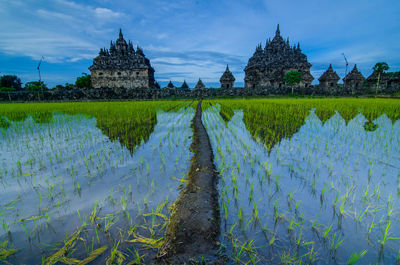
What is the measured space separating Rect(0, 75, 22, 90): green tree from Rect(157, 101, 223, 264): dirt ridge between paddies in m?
60.8

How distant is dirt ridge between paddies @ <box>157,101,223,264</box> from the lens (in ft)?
3.66

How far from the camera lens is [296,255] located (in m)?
1.17

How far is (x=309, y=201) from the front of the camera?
5.85 ft

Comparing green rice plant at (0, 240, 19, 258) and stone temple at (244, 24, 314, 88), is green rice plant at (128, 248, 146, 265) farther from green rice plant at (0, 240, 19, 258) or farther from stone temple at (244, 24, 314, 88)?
stone temple at (244, 24, 314, 88)

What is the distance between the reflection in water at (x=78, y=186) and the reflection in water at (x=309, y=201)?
0.69 meters

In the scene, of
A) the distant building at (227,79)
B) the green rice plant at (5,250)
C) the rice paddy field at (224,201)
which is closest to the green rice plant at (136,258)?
the rice paddy field at (224,201)

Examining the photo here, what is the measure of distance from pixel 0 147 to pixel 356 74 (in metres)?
40.4

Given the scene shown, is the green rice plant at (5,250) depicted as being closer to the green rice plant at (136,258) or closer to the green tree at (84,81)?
the green rice plant at (136,258)

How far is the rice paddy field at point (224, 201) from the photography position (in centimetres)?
122

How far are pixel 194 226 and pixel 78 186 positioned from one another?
61.4 inches

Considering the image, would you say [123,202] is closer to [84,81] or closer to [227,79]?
[227,79]

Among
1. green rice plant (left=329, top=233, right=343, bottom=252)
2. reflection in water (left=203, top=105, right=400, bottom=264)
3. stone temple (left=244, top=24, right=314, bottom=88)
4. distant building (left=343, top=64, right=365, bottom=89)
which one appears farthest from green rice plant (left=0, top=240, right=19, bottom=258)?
distant building (left=343, top=64, right=365, bottom=89)

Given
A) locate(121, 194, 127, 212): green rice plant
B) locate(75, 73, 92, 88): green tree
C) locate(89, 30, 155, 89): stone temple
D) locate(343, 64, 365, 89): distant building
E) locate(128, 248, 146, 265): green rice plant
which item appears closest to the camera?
locate(128, 248, 146, 265): green rice plant

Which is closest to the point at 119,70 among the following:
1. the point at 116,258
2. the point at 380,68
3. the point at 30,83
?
the point at 30,83
